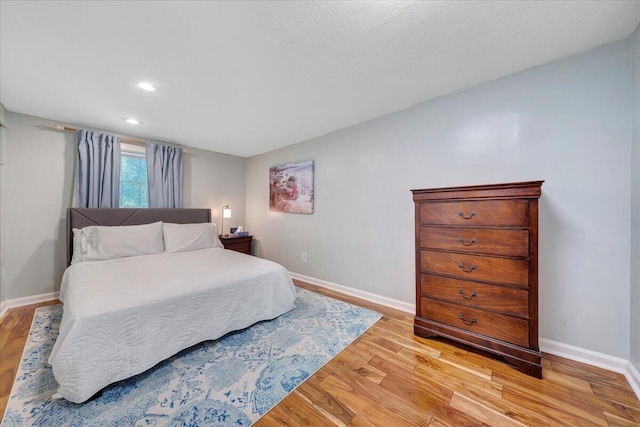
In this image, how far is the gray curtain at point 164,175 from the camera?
3.40 metres

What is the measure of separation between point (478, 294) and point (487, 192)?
75 centimetres

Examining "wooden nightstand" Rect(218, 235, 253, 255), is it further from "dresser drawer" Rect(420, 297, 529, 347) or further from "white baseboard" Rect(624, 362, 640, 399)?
"white baseboard" Rect(624, 362, 640, 399)

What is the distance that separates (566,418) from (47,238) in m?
4.82

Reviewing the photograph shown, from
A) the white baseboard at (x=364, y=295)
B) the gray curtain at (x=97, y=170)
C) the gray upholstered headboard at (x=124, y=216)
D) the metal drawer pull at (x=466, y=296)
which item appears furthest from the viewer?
the gray curtain at (x=97, y=170)

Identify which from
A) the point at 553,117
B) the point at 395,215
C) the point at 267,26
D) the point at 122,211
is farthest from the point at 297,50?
the point at 122,211

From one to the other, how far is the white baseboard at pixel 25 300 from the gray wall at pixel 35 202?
0.15 feet

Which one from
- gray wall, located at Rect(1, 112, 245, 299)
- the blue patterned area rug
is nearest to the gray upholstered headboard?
gray wall, located at Rect(1, 112, 245, 299)

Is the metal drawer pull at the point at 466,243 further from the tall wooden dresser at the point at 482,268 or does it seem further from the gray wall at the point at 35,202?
the gray wall at the point at 35,202

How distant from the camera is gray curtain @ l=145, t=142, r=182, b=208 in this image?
3402mm

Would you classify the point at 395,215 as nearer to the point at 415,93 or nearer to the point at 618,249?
the point at 415,93

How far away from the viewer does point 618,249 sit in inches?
60.7

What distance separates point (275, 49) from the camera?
5.20 feet

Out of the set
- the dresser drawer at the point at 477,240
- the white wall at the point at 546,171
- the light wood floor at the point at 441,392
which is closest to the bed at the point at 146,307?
the light wood floor at the point at 441,392

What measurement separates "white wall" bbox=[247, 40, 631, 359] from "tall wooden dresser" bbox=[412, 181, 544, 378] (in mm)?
403
